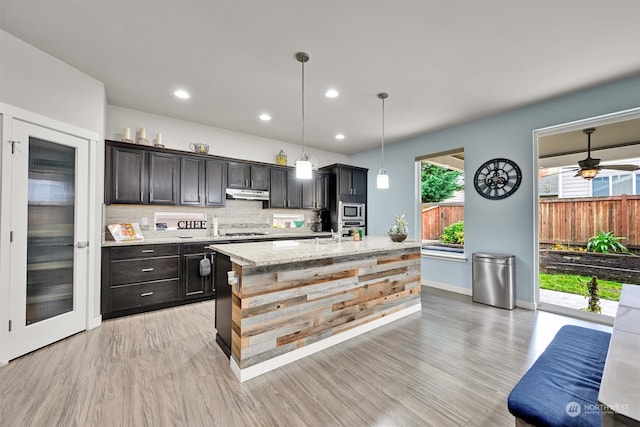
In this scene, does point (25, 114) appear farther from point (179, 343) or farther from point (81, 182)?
point (179, 343)

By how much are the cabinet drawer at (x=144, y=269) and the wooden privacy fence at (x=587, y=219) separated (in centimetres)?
511

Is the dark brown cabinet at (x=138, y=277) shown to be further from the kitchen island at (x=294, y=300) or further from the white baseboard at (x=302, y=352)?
the white baseboard at (x=302, y=352)

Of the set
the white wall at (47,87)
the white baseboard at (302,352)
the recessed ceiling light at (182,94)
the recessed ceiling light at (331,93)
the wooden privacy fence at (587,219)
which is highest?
the recessed ceiling light at (182,94)

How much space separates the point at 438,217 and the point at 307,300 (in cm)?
354

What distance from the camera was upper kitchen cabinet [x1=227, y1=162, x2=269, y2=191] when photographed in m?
4.56

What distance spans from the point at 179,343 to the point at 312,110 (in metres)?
3.33

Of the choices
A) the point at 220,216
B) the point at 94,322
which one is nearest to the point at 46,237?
the point at 94,322

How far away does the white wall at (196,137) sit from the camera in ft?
12.4

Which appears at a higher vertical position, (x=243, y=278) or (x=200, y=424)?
(x=243, y=278)

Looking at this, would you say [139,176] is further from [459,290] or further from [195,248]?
[459,290]

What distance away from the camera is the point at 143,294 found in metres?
3.38

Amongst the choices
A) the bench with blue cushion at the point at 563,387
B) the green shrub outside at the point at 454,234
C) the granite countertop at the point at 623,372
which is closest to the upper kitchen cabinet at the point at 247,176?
the green shrub outside at the point at 454,234

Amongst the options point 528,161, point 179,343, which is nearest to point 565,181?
point 528,161

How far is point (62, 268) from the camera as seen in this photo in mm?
2750
